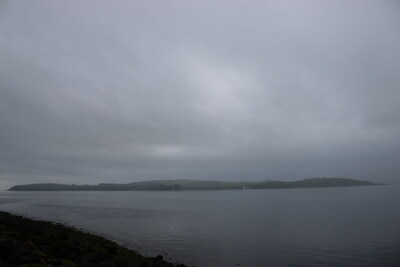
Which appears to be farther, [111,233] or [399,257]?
[111,233]

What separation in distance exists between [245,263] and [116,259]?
1129 cm

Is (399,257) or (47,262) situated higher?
(47,262)

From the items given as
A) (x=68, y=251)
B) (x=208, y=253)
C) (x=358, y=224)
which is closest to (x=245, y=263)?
(x=208, y=253)

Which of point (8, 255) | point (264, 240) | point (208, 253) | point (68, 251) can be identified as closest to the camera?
point (8, 255)

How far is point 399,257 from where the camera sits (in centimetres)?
2642

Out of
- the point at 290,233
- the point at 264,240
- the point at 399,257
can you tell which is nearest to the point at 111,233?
the point at 264,240

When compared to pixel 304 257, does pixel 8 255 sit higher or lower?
higher

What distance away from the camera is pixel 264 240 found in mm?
36781

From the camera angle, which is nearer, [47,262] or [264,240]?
[47,262]

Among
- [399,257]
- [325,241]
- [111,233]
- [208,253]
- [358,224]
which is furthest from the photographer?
[358,224]

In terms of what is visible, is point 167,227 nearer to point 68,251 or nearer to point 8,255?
point 68,251

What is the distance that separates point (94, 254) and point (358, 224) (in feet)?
132

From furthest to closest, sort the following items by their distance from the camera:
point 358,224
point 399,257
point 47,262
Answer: point 358,224 → point 399,257 → point 47,262

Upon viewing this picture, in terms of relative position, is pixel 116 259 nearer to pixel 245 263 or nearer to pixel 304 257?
pixel 245 263
